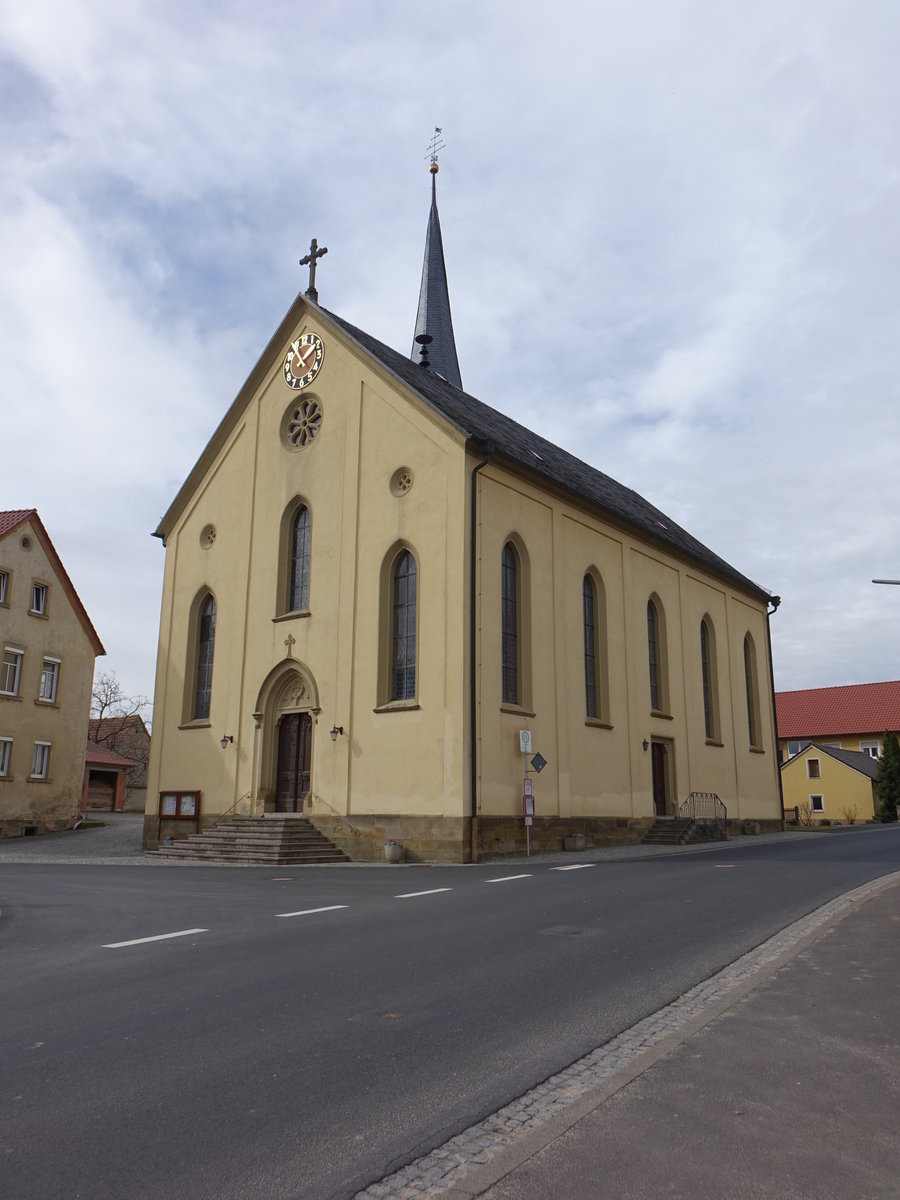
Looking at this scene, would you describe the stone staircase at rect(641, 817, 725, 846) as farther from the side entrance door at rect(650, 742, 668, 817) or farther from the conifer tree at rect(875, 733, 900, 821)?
the conifer tree at rect(875, 733, 900, 821)

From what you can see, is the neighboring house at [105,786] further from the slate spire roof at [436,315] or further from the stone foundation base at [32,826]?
the slate spire roof at [436,315]

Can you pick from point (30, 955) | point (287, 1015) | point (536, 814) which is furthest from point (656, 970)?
point (536, 814)

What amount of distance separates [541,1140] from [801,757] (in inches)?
2562

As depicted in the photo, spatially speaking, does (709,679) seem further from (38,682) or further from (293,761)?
(38,682)

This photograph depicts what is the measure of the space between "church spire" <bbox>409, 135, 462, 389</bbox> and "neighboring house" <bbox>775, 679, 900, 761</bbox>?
45.6 meters

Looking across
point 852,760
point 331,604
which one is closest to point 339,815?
point 331,604

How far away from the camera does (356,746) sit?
70.8 ft

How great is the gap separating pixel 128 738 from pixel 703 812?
44627 millimetres

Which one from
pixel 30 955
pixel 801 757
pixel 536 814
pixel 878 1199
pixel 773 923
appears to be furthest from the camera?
pixel 801 757

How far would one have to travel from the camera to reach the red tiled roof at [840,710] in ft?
237

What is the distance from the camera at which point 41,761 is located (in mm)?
34156

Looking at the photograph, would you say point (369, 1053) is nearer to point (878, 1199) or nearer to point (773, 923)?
point (878, 1199)

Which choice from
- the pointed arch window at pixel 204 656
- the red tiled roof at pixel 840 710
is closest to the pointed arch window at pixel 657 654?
the pointed arch window at pixel 204 656

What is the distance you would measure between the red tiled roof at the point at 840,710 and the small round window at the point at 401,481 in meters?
58.6
